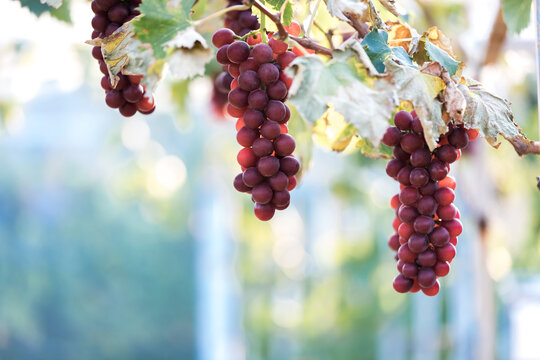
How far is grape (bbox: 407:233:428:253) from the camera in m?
0.62

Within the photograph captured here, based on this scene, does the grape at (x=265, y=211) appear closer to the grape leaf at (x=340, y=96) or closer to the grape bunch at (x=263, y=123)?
the grape bunch at (x=263, y=123)

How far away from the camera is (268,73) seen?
0.55m

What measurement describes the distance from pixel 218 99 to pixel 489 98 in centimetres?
84

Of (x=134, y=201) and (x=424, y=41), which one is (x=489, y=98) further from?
(x=134, y=201)

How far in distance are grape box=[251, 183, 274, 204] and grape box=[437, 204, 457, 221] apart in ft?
0.68

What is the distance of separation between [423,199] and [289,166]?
16 centimetres

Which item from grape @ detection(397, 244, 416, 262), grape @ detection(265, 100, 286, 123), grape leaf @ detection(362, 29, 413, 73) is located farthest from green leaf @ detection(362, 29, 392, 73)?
grape @ detection(397, 244, 416, 262)

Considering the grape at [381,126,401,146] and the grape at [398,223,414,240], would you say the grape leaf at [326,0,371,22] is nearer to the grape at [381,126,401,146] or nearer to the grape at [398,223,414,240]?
A: the grape at [381,126,401,146]

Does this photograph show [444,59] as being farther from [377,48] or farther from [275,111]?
[275,111]

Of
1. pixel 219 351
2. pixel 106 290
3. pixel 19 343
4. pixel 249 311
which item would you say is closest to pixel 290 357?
pixel 249 311

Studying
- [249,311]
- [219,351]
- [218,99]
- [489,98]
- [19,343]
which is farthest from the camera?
[19,343]

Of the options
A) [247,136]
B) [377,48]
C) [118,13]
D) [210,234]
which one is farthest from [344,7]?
[210,234]

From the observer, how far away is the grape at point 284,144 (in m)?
0.56

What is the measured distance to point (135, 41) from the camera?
0.53 meters
